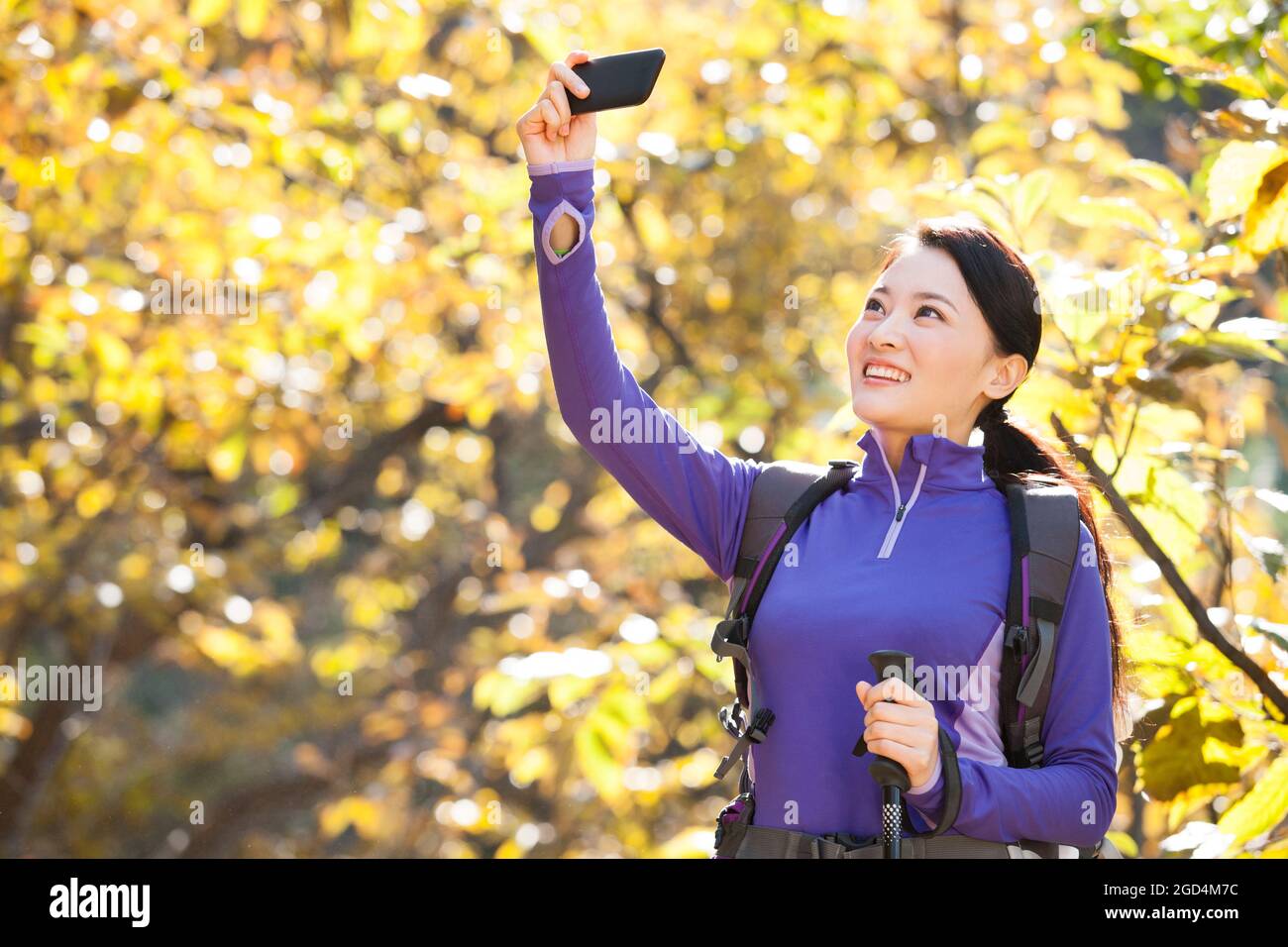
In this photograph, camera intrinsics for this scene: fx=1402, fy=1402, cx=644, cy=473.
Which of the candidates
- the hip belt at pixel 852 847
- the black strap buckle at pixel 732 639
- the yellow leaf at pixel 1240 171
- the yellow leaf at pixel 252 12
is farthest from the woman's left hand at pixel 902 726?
the yellow leaf at pixel 252 12

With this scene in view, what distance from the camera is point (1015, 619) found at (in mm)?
1897

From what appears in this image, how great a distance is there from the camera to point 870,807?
1.88 meters

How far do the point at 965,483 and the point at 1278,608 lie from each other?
44.6 inches

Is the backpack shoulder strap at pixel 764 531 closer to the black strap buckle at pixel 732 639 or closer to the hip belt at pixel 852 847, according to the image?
the black strap buckle at pixel 732 639

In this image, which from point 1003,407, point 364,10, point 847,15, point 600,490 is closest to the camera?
point 1003,407

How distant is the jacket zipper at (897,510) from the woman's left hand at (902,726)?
303 millimetres

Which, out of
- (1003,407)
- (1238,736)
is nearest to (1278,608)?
(1238,736)

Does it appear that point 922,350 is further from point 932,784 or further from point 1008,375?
point 932,784

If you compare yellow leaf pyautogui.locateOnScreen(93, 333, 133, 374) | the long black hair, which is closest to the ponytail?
the long black hair

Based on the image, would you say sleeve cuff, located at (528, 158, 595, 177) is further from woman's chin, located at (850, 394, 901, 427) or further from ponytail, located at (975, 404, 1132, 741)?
ponytail, located at (975, 404, 1132, 741)

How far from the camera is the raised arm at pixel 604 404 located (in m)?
2.04

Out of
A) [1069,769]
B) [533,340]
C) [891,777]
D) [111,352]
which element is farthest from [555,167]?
[111,352]

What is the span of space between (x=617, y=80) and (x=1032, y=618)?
3.10 ft
